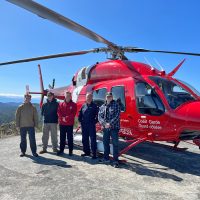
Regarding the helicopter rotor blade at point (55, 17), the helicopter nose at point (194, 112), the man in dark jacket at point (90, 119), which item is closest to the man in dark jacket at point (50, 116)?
the man in dark jacket at point (90, 119)

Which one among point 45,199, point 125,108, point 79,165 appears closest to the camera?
point 45,199

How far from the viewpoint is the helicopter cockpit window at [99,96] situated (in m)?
9.34

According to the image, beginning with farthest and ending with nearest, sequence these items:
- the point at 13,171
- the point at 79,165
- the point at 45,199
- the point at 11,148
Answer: the point at 11,148
the point at 79,165
the point at 13,171
the point at 45,199

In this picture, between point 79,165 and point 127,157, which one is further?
point 127,157

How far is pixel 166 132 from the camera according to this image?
25.2 feet

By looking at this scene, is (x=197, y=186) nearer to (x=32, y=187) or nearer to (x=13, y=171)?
(x=32, y=187)

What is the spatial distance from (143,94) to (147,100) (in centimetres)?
24

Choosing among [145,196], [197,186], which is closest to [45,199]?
[145,196]

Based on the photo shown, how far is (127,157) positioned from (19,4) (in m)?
5.29

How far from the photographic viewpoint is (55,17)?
23.0ft

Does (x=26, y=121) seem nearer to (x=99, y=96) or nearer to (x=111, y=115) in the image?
(x=99, y=96)

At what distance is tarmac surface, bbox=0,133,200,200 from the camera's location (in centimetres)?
545

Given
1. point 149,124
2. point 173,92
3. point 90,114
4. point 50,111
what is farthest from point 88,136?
point 173,92

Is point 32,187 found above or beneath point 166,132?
beneath
